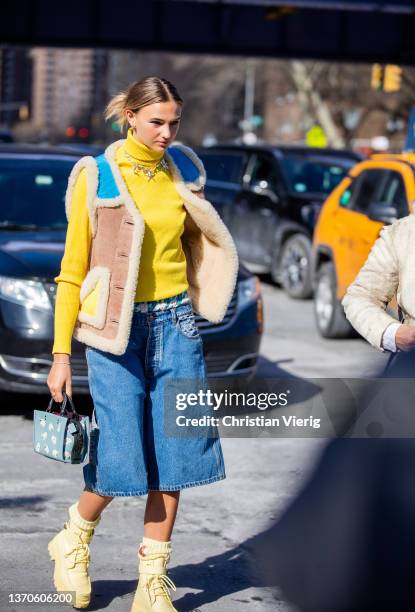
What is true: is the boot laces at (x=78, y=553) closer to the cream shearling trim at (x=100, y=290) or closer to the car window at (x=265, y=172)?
the cream shearling trim at (x=100, y=290)

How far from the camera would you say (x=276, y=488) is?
6758 mm

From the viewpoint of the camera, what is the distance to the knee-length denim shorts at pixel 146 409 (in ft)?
14.4

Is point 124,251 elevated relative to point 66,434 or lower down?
elevated

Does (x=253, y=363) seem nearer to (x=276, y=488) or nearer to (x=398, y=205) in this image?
(x=276, y=488)

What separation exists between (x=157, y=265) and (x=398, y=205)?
7.13 meters

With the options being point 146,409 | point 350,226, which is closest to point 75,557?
point 146,409

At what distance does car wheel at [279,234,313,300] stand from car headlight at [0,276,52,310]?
7932 millimetres

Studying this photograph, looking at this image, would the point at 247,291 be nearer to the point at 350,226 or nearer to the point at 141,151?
the point at 350,226

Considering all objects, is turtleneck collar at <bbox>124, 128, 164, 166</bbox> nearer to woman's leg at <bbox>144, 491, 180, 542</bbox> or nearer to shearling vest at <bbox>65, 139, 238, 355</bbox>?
shearling vest at <bbox>65, 139, 238, 355</bbox>

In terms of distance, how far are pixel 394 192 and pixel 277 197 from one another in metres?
5.20

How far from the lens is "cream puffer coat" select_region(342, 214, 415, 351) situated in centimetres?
391

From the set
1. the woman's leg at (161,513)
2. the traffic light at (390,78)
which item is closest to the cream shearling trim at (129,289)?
the woman's leg at (161,513)

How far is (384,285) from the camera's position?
4.03 metres

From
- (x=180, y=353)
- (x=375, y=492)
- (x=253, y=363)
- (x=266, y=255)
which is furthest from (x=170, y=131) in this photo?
(x=266, y=255)
